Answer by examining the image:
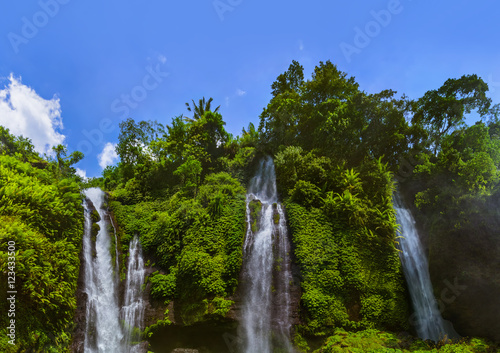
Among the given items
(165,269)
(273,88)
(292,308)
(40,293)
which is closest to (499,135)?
(273,88)

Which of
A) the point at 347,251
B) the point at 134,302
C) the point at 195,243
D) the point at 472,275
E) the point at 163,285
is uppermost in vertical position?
the point at 195,243

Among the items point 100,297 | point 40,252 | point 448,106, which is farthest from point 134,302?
point 448,106

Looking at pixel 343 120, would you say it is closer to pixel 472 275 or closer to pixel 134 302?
pixel 472 275

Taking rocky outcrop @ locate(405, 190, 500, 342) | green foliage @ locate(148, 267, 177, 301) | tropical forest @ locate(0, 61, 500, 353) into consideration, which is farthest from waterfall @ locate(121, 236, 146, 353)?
rocky outcrop @ locate(405, 190, 500, 342)

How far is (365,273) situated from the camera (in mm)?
9781

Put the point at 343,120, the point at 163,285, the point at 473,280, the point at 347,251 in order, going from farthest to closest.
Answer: the point at 343,120 < the point at 163,285 < the point at 347,251 < the point at 473,280

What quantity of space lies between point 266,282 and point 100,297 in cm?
703

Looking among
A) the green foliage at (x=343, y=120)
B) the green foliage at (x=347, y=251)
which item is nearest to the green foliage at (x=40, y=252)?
the green foliage at (x=347, y=251)

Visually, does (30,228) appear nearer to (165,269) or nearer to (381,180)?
(165,269)

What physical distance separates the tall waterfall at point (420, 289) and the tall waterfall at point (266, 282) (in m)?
5.10

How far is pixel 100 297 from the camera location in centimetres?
994

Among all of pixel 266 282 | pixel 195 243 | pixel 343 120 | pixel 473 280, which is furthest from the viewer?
pixel 343 120

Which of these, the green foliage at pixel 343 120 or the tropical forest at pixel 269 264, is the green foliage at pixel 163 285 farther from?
the green foliage at pixel 343 120

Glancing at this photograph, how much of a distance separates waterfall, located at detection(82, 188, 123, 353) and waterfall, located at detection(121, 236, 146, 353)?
12.2 inches
